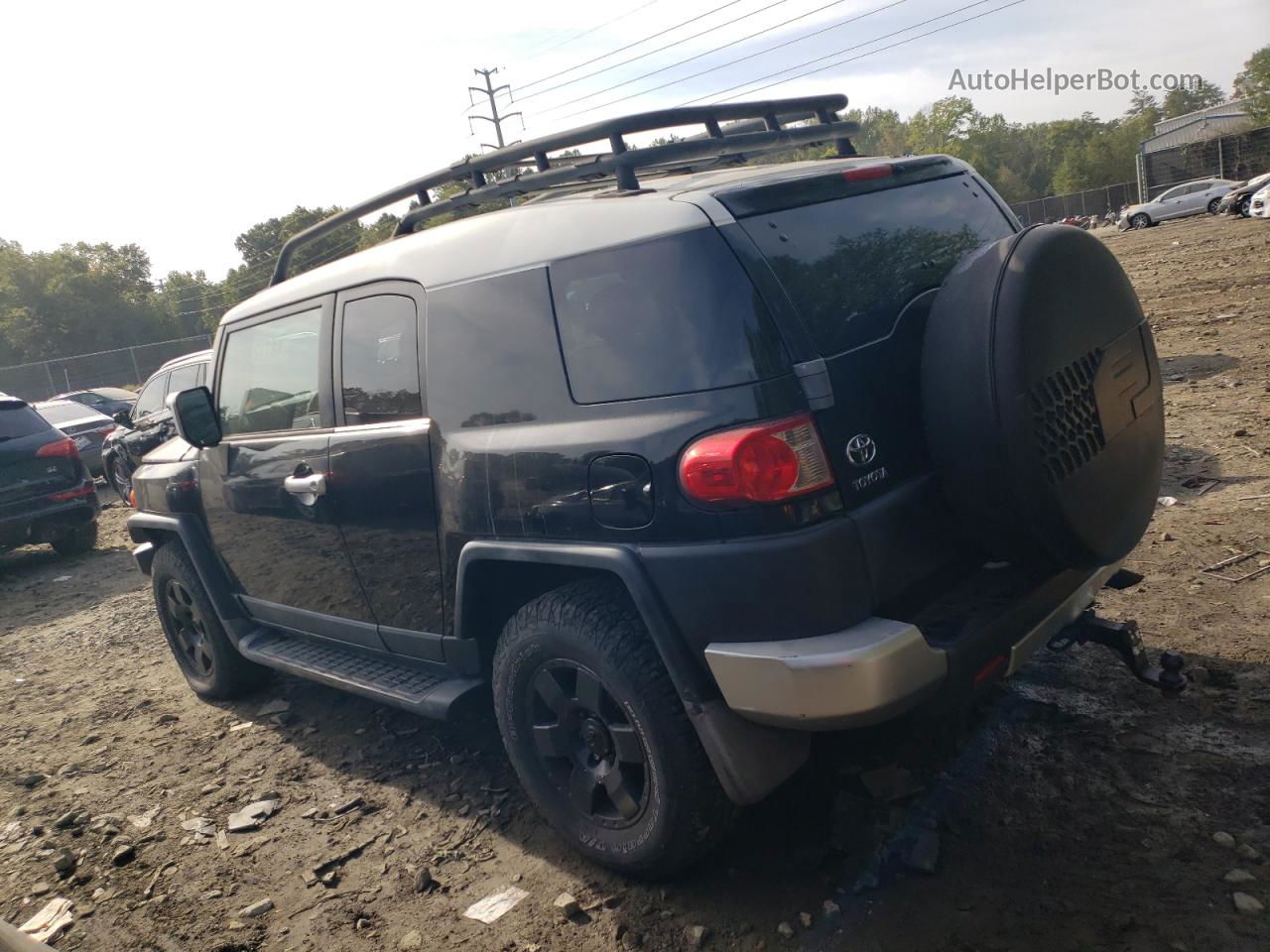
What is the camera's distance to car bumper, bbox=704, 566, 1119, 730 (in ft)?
7.39

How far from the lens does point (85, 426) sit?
551 inches

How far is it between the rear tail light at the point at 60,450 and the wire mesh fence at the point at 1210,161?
4831cm

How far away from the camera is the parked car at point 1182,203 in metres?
32.6

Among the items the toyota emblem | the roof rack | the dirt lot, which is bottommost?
the dirt lot

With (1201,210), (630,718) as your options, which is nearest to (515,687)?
(630,718)

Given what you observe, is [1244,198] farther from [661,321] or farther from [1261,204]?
[661,321]

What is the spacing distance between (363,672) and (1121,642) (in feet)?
9.00

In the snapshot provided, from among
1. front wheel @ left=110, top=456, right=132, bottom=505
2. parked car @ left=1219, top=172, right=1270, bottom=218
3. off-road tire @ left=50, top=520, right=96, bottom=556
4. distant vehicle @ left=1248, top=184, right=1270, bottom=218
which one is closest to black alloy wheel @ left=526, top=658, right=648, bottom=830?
off-road tire @ left=50, top=520, right=96, bottom=556

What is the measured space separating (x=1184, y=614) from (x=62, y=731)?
17.8 feet

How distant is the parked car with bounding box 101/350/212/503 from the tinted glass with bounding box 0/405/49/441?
1.11 m

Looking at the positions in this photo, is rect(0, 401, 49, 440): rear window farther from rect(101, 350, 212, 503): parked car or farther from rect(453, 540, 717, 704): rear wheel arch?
rect(453, 540, 717, 704): rear wheel arch

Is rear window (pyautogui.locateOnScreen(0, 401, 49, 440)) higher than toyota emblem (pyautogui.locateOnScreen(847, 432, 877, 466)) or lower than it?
higher

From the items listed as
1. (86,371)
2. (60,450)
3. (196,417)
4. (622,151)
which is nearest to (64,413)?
(60,450)

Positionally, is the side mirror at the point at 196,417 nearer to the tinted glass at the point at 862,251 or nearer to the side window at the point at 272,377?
the side window at the point at 272,377
